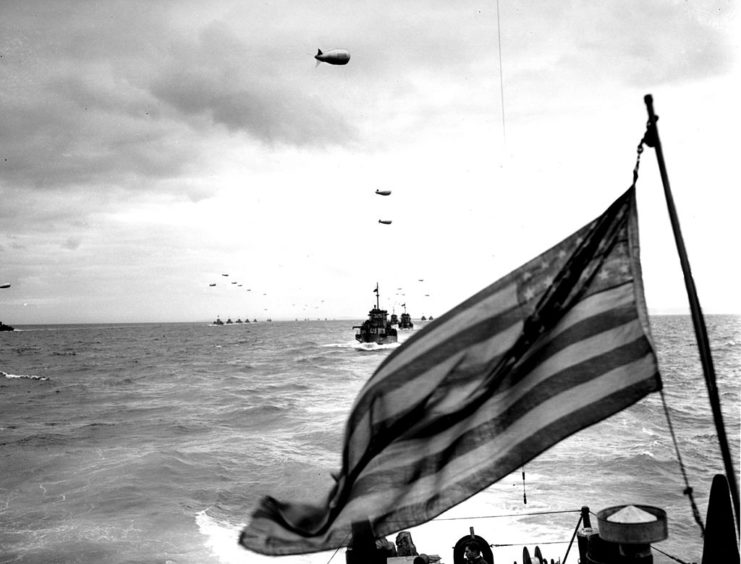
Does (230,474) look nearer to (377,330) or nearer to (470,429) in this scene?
(470,429)

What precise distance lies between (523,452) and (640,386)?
82 cm

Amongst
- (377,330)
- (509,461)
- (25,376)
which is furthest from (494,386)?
(377,330)

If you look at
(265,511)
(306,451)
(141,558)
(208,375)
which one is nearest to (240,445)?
(306,451)

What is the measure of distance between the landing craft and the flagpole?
16.6 meters

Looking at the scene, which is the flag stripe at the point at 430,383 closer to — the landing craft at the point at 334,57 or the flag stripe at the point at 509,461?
the flag stripe at the point at 509,461

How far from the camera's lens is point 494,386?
396 centimetres

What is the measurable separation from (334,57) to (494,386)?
711 inches

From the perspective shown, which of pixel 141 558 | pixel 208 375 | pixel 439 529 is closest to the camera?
pixel 141 558

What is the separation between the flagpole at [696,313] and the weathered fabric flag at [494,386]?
431mm

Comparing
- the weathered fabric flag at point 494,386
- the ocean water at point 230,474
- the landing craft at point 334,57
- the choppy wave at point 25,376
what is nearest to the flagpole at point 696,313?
the weathered fabric flag at point 494,386

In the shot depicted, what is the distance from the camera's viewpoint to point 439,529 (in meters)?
17.3

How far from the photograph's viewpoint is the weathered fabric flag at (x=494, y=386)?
3.74 meters

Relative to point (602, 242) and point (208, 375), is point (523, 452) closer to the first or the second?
point (602, 242)

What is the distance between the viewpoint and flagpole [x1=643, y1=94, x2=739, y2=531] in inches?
124
